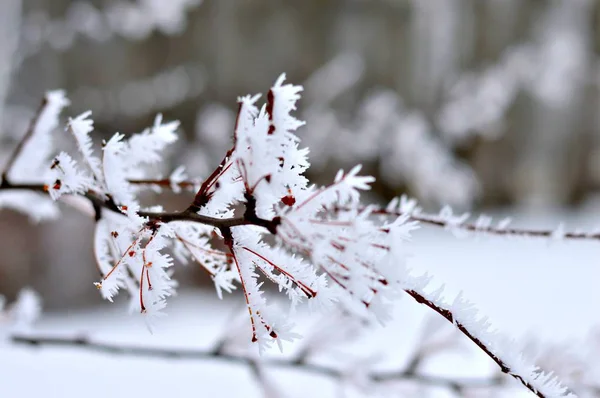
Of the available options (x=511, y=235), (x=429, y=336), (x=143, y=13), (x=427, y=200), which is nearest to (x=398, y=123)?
(x=427, y=200)

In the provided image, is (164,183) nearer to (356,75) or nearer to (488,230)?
(488,230)

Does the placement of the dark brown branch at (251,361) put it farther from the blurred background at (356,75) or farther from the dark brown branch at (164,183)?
the blurred background at (356,75)

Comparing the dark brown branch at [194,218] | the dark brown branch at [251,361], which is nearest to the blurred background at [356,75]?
the dark brown branch at [251,361]

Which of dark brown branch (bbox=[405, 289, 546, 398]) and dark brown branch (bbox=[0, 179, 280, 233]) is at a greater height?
dark brown branch (bbox=[405, 289, 546, 398])

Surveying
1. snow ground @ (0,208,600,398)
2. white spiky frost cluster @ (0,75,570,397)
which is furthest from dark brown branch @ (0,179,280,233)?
snow ground @ (0,208,600,398)

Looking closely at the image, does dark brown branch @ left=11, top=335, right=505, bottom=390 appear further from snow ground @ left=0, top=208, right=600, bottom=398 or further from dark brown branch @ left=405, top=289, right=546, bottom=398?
dark brown branch @ left=405, top=289, right=546, bottom=398
